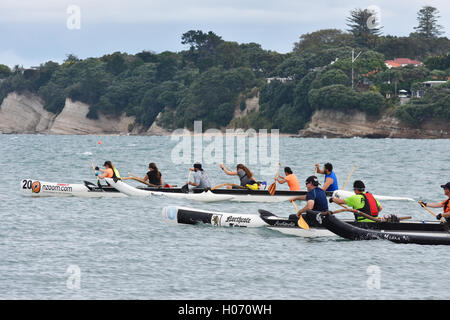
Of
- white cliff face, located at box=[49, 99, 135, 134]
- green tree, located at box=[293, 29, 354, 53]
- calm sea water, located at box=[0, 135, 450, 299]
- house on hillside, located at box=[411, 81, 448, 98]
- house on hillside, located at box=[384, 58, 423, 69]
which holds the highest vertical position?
green tree, located at box=[293, 29, 354, 53]

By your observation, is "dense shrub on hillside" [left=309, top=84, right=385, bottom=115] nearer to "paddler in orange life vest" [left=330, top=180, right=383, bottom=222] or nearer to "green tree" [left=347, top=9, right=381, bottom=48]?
"green tree" [left=347, top=9, right=381, bottom=48]

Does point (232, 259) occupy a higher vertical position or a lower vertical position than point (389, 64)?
lower

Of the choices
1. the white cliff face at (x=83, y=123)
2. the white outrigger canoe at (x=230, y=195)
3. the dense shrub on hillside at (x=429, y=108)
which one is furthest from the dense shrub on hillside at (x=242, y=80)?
the white outrigger canoe at (x=230, y=195)

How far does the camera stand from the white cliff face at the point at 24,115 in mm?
172875

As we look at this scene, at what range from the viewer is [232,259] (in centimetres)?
1761

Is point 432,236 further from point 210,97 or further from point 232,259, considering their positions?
point 210,97

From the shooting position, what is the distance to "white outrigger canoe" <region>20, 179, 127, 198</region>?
28344 mm

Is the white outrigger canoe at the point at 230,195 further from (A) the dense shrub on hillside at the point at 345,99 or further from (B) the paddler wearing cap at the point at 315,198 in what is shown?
(A) the dense shrub on hillside at the point at 345,99

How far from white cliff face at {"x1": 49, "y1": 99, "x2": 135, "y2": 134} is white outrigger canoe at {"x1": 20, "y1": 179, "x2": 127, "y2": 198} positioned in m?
137

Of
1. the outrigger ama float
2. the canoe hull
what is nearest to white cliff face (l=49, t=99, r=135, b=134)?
the outrigger ama float

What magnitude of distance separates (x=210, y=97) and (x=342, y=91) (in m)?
33.2

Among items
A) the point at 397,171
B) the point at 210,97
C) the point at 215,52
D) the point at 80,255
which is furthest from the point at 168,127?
the point at 80,255

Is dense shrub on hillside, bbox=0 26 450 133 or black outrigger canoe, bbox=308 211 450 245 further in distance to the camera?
dense shrub on hillside, bbox=0 26 450 133
